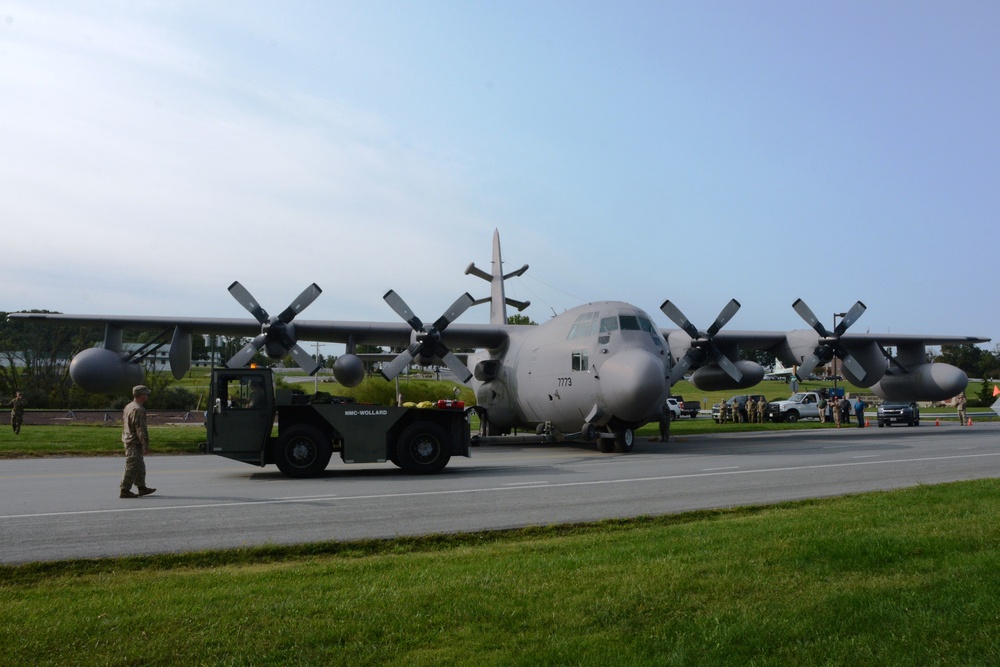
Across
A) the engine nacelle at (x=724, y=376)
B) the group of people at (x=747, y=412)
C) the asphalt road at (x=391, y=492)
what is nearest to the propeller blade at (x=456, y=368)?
the asphalt road at (x=391, y=492)

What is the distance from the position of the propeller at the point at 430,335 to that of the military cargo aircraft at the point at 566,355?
0.04 m

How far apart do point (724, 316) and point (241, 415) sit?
59.8 ft

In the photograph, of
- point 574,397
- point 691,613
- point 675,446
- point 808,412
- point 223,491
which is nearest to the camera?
point 691,613

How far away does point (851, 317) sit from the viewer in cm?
2967

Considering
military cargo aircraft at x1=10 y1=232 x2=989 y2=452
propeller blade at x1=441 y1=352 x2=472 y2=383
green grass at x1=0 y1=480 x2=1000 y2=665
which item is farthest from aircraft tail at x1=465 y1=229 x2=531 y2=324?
green grass at x1=0 y1=480 x2=1000 y2=665

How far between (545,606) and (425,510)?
5.55 meters

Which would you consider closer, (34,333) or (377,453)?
(377,453)

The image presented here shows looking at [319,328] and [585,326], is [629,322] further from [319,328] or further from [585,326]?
[319,328]

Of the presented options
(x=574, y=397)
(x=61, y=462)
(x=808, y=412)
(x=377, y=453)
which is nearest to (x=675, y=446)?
(x=574, y=397)

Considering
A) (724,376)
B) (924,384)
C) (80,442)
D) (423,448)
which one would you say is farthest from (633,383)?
(924,384)

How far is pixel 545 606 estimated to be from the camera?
5926 millimetres

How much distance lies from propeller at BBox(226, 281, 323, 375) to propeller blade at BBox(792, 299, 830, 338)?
17508 millimetres

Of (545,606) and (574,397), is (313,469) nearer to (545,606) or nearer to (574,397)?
(574,397)

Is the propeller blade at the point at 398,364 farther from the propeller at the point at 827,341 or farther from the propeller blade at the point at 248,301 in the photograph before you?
the propeller at the point at 827,341
